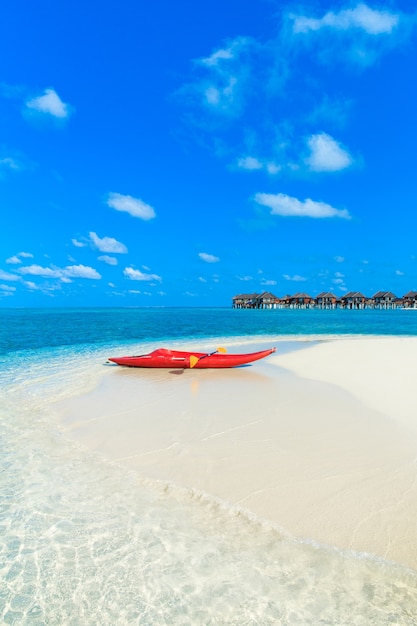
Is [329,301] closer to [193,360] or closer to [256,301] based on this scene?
[256,301]

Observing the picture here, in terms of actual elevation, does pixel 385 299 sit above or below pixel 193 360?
above

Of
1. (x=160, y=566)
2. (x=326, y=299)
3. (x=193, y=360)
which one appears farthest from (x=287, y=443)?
(x=326, y=299)

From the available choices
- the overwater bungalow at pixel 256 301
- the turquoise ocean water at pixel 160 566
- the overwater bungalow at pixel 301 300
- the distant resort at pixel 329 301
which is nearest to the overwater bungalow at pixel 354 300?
the distant resort at pixel 329 301

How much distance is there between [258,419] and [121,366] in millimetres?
7380

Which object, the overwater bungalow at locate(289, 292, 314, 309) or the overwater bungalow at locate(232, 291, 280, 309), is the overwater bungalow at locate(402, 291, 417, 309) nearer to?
the overwater bungalow at locate(289, 292, 314, 309)

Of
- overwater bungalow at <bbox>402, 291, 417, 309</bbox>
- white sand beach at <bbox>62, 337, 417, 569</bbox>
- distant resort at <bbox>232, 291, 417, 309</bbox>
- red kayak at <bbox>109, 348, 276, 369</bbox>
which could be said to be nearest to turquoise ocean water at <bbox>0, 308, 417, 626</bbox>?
white sand beach at <bbox>62, 337, 417, 569</bbox>

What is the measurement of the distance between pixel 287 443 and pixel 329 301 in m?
118

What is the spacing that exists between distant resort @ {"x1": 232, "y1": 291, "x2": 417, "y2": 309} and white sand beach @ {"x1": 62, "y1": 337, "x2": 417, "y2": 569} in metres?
110

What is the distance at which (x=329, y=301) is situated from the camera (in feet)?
384

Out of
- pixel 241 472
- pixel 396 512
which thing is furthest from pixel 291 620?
pixel 241 472

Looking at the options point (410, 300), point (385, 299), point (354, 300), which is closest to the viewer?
point (410, 300)

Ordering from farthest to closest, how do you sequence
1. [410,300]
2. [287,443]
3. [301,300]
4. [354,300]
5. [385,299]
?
[301,300] < [354,300] < [385,299] < [410,300] < [287,443]

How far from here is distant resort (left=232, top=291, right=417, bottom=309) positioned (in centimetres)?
11087

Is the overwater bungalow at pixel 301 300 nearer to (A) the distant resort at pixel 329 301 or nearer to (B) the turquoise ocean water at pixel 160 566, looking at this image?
(A) the distant resort at pixel 329 301
